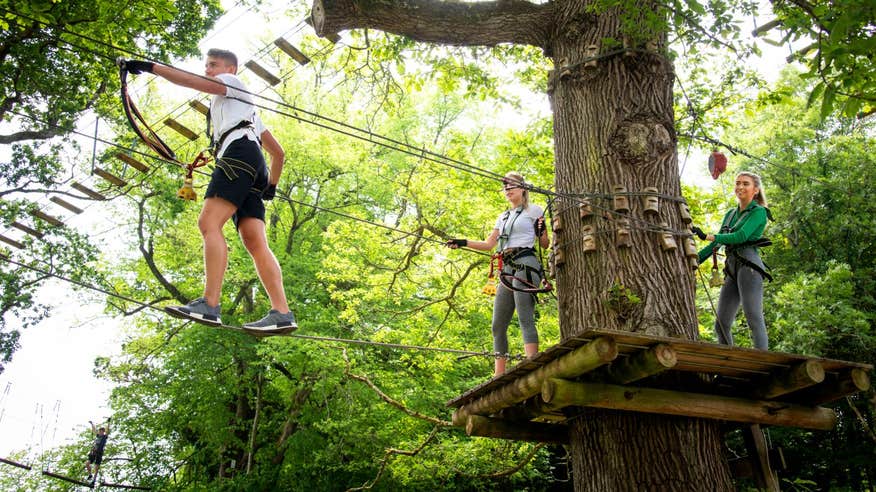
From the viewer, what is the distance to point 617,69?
459 cm

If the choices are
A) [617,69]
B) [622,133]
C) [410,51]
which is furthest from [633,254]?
[410,51]

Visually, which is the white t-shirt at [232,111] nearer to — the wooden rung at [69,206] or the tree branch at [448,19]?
the tree branch at [448,19]

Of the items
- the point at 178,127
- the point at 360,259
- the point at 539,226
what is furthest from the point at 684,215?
the point at 360,259

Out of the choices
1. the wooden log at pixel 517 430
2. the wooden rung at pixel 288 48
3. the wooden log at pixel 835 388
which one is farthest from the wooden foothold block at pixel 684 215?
the wooden rung at pixel 288 48

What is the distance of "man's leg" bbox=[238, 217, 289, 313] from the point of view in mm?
3559

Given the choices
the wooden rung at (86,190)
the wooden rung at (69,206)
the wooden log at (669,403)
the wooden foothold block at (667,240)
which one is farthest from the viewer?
the wooden rung at (86,190)

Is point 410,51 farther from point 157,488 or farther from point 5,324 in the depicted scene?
point 157,488

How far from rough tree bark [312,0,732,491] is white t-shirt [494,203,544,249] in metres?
0.27

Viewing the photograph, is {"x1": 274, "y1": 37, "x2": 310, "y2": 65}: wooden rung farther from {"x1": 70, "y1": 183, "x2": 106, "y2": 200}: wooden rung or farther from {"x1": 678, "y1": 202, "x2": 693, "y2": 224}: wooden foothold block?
{"x1": 678, "y1": 202, "x2": 693, "y2": 224}: wooden foothold block

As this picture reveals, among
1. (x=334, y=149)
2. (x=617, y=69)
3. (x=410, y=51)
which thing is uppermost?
(x=334, y=149)

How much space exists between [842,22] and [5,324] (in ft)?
42.8

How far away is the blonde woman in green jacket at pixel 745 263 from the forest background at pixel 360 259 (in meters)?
1.29

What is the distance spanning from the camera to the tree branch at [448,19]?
16.4 feet

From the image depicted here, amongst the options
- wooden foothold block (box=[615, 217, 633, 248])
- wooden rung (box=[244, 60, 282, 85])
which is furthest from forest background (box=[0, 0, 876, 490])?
wooden foothold block (box=[615, 217, 633, 248])
